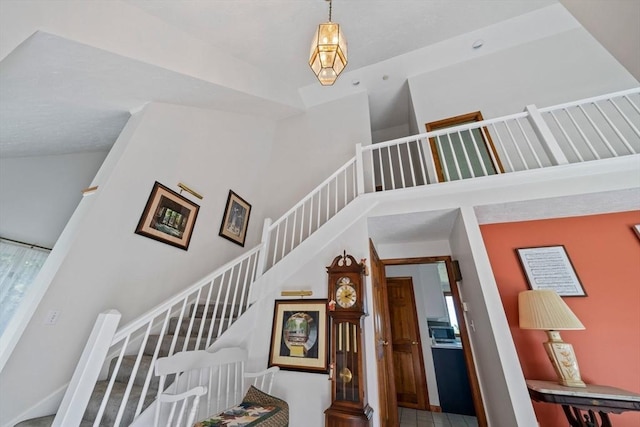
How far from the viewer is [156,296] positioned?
2598mm

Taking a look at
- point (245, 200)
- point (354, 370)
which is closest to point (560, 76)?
point (354, 370)

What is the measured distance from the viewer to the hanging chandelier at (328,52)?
6.42 ft

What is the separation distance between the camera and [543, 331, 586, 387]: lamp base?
1844 millimetres

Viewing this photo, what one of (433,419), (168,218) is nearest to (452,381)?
(433,419)

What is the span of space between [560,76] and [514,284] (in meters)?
3.38

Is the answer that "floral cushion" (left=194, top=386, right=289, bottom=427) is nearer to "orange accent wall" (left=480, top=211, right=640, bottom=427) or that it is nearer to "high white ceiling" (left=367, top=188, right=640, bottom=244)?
"high white ceiling" (left=367, top=188, right=640, bottom=244)

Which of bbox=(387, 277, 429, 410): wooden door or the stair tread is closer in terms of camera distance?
the stair tread

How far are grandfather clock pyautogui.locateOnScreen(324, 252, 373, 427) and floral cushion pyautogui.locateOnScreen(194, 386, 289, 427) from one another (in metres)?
0.43

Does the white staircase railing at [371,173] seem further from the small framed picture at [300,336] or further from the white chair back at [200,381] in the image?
the small framed picture at [300,336]

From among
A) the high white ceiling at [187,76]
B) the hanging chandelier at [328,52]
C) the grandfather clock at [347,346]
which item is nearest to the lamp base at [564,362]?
the grandfather clock at [347,346]

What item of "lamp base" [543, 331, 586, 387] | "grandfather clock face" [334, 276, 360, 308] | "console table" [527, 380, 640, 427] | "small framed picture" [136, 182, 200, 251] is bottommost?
"console table" [527, 380, 640, 427]

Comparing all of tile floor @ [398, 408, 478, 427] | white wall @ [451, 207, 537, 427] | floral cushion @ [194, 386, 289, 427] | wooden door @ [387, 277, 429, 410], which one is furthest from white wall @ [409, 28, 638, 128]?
tile floor @ [398, 408, 478, 427]

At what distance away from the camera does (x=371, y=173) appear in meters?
3.70

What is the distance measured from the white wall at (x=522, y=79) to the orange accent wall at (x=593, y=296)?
2.13m
